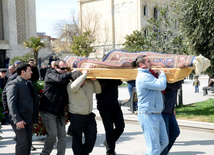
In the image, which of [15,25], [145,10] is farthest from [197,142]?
[145,10]

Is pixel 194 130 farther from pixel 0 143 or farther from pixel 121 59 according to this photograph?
pixel 0 143

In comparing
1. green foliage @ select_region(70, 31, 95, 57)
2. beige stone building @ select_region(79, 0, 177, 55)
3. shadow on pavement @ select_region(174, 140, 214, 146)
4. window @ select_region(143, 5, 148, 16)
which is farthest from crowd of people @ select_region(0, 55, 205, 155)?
window @ select_region(143, 5, 148, 16)

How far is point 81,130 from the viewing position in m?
4.85

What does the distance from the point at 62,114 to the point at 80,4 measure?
44.8 m

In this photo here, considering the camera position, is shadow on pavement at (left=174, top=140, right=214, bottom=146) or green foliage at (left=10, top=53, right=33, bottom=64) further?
green foliage at (left=10, top=53, right=33, bottom=64)

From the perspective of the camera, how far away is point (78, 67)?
205 inches

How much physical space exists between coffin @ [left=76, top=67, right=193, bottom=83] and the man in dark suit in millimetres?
1132

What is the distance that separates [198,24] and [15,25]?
32954 millimetres

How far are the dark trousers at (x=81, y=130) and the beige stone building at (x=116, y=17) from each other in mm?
37098

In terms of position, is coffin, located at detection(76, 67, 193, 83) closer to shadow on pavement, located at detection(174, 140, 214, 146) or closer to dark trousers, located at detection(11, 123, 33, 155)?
dark trousers, located at detection(11, 123, 33, 155)

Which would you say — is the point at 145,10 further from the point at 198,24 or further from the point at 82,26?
the point at 198,24

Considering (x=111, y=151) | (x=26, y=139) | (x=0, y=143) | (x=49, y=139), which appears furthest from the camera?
(x=0, y=143)

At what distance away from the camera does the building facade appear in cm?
3691

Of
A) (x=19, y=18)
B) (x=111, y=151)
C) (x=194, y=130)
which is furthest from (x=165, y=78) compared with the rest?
(x=19, y=18)
